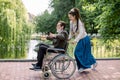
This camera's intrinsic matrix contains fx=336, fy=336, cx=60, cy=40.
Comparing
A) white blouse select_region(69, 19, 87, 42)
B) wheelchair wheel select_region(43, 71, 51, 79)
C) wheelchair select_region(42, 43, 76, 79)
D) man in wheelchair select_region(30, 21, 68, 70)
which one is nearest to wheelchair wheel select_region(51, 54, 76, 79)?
wheelchair select_region(42, 43, 76, 79)

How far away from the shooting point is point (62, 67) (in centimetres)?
636

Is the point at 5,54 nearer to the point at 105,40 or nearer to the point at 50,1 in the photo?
the point at 105,40

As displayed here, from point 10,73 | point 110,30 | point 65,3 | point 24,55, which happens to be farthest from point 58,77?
point 65,3

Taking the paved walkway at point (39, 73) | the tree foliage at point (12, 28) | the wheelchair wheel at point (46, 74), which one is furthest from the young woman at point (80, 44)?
the tree foliage at point (12, 28)

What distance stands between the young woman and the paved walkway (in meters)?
0.18

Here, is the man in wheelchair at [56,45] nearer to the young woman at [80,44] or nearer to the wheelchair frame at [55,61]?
the wheelchair frame at [55,61]

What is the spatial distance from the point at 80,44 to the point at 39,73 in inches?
38.6

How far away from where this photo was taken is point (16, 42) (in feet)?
55.0

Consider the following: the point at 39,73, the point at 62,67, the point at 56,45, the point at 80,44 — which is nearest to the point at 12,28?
the point at 39,73

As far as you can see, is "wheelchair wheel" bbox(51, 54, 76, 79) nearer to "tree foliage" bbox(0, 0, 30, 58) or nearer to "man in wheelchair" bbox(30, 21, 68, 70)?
"man in wheelchair" bbox(30, 21, 68, 70)

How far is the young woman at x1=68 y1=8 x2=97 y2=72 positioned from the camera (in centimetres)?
635

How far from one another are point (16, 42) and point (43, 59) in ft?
35.4

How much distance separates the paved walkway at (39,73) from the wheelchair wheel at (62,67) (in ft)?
0.39

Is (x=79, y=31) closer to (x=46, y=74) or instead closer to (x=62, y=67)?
(x=62, y=67)
